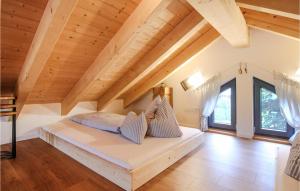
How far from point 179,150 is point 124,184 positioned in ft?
3.10

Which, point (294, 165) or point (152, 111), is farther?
point (152, 111)

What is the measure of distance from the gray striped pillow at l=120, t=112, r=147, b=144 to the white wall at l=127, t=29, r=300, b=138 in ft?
7.17

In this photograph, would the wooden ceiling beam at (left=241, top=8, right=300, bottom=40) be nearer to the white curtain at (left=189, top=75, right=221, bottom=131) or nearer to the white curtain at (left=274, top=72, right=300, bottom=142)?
the white curtain at (left=274, top=72, right=300, bottom=142)

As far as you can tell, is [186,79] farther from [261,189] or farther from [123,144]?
[261,189]

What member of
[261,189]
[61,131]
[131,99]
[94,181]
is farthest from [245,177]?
[131,99]

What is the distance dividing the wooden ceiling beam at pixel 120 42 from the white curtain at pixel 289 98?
8.33 ft

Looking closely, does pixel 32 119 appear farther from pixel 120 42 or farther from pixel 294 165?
pixel 294 165

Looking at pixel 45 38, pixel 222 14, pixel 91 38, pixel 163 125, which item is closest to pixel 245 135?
pixel 163 125

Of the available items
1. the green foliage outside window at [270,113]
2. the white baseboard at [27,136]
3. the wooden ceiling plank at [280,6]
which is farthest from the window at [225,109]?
the white baseboard at [27,136]

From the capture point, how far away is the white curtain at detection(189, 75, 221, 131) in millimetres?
3768

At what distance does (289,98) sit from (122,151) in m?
2.93

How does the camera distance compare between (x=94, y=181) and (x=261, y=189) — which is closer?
(x=261, y=189)

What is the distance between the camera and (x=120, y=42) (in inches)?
90.4

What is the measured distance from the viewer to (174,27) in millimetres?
2738
